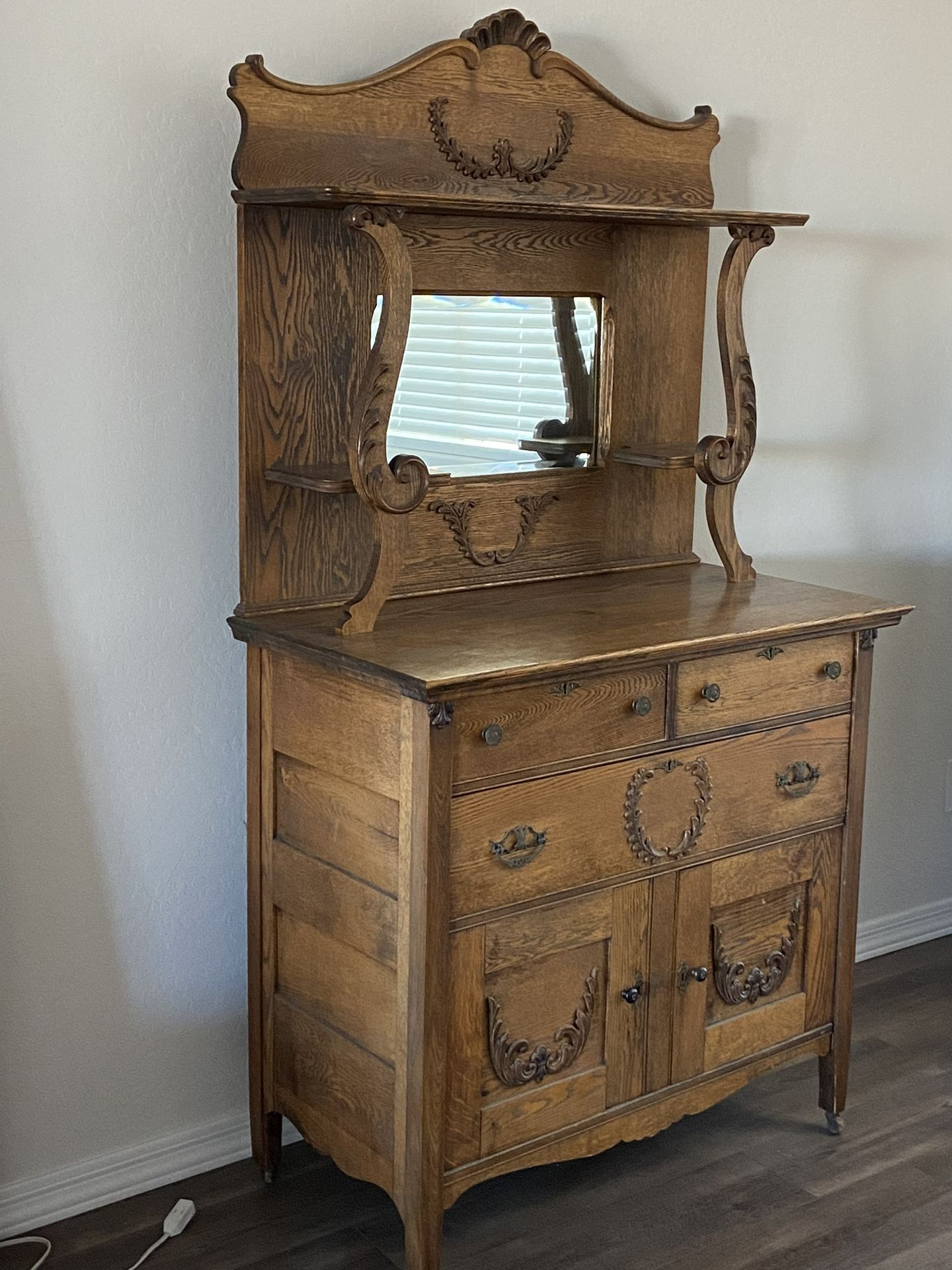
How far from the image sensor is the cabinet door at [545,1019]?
2100 mm

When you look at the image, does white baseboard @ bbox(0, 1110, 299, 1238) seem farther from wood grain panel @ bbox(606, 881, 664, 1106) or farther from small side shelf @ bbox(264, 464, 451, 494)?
small side shelf @ bbox(264, 464, 451, 494)

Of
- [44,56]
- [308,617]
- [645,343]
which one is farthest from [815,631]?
[44,56]

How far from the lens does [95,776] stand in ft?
7.47

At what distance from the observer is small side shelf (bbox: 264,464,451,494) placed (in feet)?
7.01

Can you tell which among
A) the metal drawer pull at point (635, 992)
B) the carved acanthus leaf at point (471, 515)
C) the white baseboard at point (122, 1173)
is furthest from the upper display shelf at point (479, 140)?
the white baseboard at point (122, 1173)

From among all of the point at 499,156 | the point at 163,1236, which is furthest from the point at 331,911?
the point at 499,156

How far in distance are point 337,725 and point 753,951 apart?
0.84 meters

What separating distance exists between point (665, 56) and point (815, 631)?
1087 millimetres

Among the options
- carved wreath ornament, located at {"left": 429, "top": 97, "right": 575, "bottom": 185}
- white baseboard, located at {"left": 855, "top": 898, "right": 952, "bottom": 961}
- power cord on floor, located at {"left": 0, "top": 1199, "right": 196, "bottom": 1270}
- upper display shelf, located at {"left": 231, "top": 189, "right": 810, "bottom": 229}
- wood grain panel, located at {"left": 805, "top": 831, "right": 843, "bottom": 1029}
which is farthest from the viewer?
white baseboard, located at {"left": 855, "top": 898, "right": 952, "bottom": 961}

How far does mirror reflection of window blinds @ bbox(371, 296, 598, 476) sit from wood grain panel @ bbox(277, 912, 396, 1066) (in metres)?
0.77

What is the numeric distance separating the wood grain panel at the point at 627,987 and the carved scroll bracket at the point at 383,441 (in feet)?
1.90

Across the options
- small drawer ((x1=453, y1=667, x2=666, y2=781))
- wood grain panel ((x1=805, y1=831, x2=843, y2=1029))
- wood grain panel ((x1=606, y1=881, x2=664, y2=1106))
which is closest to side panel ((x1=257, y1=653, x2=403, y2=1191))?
small drawer ((x1=453, y1=667, x2=666, y2=781))

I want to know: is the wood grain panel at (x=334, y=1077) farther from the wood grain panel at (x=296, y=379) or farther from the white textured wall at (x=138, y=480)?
the wood grain panel at (x=296, y=379)

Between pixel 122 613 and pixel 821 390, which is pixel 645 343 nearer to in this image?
pixel 821 390
